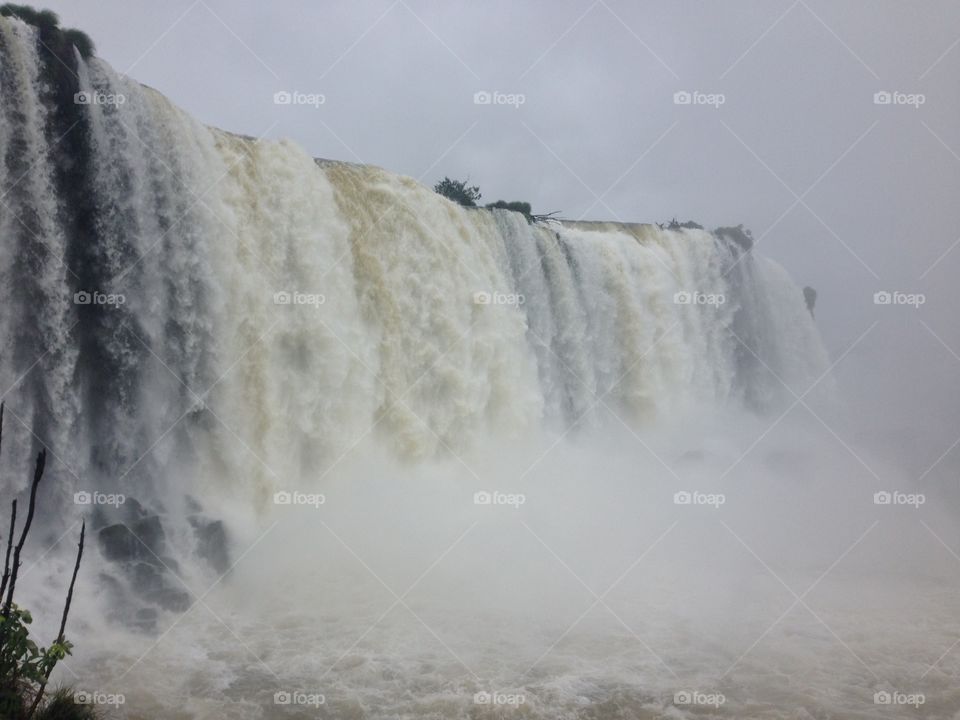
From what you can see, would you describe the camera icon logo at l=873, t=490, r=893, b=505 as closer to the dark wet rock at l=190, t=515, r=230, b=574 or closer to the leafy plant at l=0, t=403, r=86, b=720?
the dark wet rock at l=190, t=515, r=230, b=574

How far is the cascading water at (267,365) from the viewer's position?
9195 millimetres

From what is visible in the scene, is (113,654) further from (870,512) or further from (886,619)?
(870,512)

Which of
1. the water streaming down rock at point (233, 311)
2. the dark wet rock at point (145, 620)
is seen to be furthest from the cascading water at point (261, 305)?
the dark wet rock at point (145, 620)

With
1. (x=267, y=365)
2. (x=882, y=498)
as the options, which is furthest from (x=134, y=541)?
(x=882, y=498)

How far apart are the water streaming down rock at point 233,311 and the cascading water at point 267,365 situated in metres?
0.03

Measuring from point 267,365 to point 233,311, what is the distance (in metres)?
1.00

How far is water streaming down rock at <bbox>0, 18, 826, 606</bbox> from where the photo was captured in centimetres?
955

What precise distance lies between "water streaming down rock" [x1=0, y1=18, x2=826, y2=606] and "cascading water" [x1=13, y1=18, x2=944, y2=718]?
3 centimetres

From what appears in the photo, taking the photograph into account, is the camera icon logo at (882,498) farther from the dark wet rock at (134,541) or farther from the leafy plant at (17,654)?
the leafy plant at (17,654)

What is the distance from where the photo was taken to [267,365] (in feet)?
38.7

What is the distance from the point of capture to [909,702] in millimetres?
8125

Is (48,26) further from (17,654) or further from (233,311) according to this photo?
(17,654)

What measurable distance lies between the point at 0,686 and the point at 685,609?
8.65 m

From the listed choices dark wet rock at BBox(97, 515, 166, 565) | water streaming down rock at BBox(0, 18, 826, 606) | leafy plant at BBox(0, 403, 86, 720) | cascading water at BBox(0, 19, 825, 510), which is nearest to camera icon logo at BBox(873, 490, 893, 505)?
cascading water at BBox(0, 19, 825, 510)
